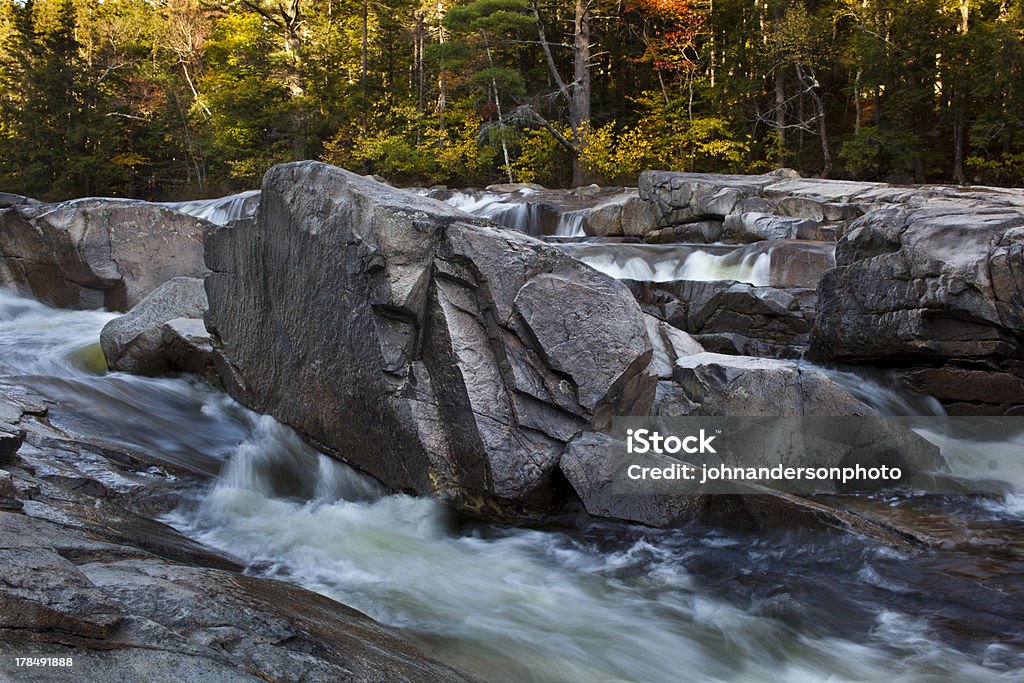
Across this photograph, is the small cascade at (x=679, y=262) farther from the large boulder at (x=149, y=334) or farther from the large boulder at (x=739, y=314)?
the large boulder at (x=149, y=334)

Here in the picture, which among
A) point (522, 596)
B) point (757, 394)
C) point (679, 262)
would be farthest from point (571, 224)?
point (522, 596)

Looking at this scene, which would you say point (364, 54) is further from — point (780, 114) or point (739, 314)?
point (739, 314)

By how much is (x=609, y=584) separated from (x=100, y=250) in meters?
9.33

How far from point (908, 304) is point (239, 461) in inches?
266

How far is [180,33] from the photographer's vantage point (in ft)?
112

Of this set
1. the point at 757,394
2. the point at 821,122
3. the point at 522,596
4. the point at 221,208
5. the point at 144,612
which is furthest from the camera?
the point at 821,122

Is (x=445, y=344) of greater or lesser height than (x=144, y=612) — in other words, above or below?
above

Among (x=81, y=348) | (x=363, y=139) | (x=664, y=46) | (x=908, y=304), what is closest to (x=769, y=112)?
(x=664, y=46)

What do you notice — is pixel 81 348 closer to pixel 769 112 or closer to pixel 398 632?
pixel 398 632

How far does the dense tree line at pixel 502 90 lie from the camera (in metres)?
22.2

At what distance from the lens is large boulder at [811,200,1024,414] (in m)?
7.74

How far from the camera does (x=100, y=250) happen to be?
11.1 m

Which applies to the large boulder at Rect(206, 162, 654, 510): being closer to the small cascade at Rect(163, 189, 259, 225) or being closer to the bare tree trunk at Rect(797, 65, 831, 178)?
the small cascade at Rect(163, 189, 259, 225)

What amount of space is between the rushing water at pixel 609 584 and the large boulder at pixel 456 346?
0.40 meters
